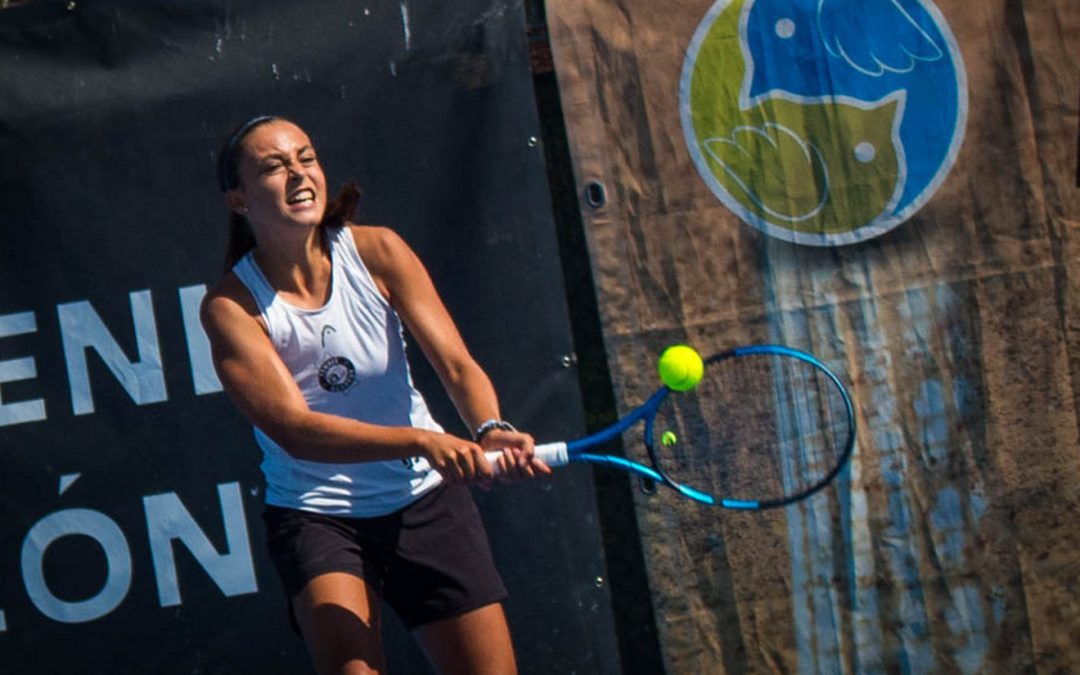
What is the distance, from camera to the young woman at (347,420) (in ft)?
11.4

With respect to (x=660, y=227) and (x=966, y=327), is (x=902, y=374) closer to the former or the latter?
(x=966, y=327)

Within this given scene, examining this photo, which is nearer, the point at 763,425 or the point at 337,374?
the point at 337,374

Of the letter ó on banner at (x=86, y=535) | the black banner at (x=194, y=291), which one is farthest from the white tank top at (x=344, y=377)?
the letter ó on banner at (x=86, y=535)

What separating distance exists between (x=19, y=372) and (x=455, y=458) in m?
2.07

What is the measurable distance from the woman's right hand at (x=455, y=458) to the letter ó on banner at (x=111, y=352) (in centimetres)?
170

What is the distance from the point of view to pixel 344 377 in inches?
145

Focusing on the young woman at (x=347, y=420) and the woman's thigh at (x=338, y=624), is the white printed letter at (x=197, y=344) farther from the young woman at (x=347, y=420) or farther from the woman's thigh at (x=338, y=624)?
the woman's thigh at (x=338, y=624)

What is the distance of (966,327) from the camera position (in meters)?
4.67

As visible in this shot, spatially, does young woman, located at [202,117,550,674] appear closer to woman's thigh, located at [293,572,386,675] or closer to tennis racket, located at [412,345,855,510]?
woman's thigh, located at [293,572,386,675]

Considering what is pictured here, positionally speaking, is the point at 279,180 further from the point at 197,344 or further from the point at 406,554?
the point at 197,344

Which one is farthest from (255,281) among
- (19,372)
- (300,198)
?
(19,372)

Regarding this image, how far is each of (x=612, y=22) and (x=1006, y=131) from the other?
1156 millimetres

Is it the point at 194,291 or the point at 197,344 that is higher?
the point at 194,291

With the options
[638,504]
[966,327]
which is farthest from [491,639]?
[966,327]
